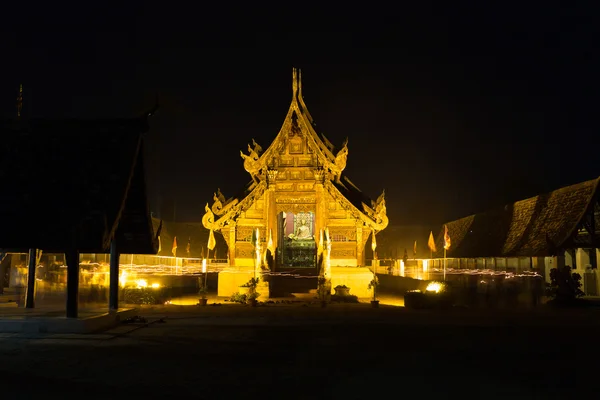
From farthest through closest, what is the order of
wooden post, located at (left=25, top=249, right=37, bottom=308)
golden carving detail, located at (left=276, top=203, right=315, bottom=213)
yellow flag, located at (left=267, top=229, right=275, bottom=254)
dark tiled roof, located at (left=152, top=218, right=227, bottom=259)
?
dark tiled roof, located at (left=152, top=218, right=227, bottom=259) → golden carving detail, located at (left=276, top=203, right=315, bottom=213) → yellow flag, located at (left=267, top=229, right=275, bottom=254) → wooden post, located at (left=25, top=249, right=37, bottom=308)

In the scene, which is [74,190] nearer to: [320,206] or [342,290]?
[342,290]

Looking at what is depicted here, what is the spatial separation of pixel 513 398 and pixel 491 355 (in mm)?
2693

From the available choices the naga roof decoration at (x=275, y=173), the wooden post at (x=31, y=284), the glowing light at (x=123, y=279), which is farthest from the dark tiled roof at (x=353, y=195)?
the wooden post at (x=31, y=284)

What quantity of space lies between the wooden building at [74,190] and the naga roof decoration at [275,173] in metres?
11.8

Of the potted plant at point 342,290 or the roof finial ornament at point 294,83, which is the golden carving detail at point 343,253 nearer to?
the potted plant at point 342,290

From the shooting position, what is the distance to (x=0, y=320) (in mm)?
10430

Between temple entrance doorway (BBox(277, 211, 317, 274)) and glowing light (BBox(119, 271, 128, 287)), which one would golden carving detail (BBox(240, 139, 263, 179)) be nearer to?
temple entrance doorway (BBox(277, 211, 317, 274))

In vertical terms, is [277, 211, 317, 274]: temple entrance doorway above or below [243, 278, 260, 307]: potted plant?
above

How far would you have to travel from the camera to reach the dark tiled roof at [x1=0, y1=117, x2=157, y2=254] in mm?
9969

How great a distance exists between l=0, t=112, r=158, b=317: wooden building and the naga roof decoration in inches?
464

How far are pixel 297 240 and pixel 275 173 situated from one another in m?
7.22

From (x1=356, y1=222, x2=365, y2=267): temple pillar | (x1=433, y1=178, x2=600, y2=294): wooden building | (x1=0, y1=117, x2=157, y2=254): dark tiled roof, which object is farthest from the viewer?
(x1=356, y1=222, x2=365, y2=267): temple pillar

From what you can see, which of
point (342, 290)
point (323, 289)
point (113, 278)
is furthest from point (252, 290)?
point (113, 278)

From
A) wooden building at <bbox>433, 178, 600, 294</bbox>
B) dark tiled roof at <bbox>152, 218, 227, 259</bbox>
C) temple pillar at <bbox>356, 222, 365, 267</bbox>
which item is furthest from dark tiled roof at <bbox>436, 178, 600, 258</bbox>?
dark tiled roof at <bbox>152, 218, 227, 259</bbox>
